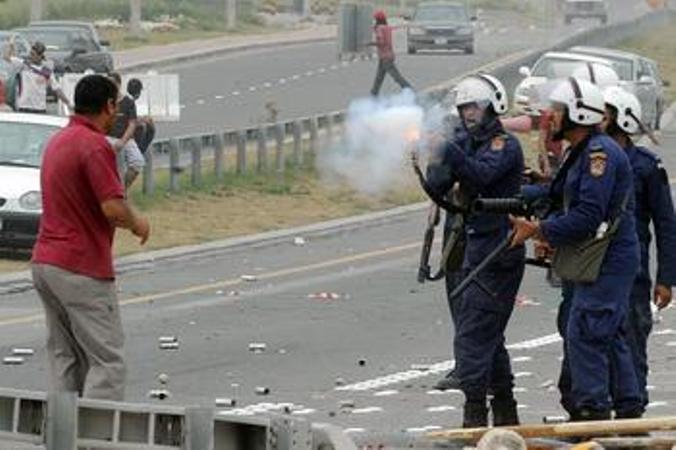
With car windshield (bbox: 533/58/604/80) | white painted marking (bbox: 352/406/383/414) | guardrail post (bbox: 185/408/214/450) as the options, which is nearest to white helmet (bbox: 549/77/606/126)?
white painted marking (bbox: 352/406/383/414)

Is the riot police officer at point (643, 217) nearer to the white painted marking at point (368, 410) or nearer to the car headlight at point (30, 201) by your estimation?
the white painted marking at point (368, 410)

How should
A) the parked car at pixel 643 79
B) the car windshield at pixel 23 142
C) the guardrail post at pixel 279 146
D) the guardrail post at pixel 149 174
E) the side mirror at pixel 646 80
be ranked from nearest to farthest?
the car windshield at pixel 23 142 < the guardrail post at pixel 149 174 < the guardrail post at pixel 279 146 < the parked car at pixel 643 79 < the side mirror at pixel 646 80

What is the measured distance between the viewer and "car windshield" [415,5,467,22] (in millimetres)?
70312

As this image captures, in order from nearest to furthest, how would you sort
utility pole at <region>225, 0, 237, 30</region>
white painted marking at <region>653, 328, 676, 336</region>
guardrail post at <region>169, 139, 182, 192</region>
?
white painted marking at <region>653, 328, 676, 336</region>, guardrail post at <region>169, 139, 182, 192</region>, utility pole at <region>225, 0, 237, 30</region>

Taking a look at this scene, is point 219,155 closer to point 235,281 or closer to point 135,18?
point 235,281

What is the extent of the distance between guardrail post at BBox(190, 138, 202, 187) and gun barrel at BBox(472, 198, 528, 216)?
17526mm

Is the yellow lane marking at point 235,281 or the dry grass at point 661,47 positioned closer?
the yellow lane marking at point 235,281

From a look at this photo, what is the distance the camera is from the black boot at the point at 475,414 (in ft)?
46.0

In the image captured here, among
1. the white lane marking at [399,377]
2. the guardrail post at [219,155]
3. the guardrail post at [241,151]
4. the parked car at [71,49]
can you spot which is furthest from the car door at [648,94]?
the white lane marking at [399,377]

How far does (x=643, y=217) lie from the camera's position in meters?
13.9

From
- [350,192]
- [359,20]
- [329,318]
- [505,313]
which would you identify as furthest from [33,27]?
[505,313]

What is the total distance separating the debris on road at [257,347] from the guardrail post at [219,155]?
13074mm

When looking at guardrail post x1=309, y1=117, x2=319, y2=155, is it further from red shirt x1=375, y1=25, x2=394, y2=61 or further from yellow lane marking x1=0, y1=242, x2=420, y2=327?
red shirt x1=375, y1=25, x2=394, y2=61

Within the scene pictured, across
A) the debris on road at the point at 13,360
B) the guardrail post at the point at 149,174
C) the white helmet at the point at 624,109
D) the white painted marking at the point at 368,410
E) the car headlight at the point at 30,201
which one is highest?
the white helmet at the point at 624,109
